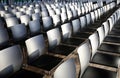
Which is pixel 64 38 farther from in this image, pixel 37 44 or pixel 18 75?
pixel 18 75

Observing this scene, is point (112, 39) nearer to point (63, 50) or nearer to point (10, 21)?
point (63, 50)

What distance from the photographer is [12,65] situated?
6.85 ft

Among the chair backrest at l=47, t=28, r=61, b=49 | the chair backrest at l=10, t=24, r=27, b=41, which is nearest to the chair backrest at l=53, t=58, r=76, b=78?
the chair backrest at l=47, t=28, r=61, b=49

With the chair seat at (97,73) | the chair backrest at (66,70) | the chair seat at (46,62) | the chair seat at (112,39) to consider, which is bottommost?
the chair seat at (112,39)

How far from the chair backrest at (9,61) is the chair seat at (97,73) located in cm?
93

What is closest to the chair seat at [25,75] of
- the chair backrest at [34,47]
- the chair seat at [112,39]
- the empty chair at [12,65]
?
the empty chair at [12,65]

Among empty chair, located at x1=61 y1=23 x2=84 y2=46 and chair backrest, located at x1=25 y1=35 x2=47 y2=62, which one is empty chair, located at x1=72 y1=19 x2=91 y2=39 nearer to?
empty chair, located at x1=61 y1=23 x2=84 y2=46

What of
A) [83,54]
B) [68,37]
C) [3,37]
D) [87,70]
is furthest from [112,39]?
[3,37]

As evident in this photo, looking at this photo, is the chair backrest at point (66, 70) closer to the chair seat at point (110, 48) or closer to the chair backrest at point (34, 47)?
the chair backrest at point (34, 47)

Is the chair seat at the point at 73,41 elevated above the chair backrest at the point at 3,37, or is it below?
below

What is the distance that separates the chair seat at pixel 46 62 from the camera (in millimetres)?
2386

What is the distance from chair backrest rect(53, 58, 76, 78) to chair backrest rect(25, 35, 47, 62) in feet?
3.08

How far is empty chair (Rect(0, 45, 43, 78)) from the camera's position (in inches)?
76.9

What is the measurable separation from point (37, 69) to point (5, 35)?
3.56 feet
